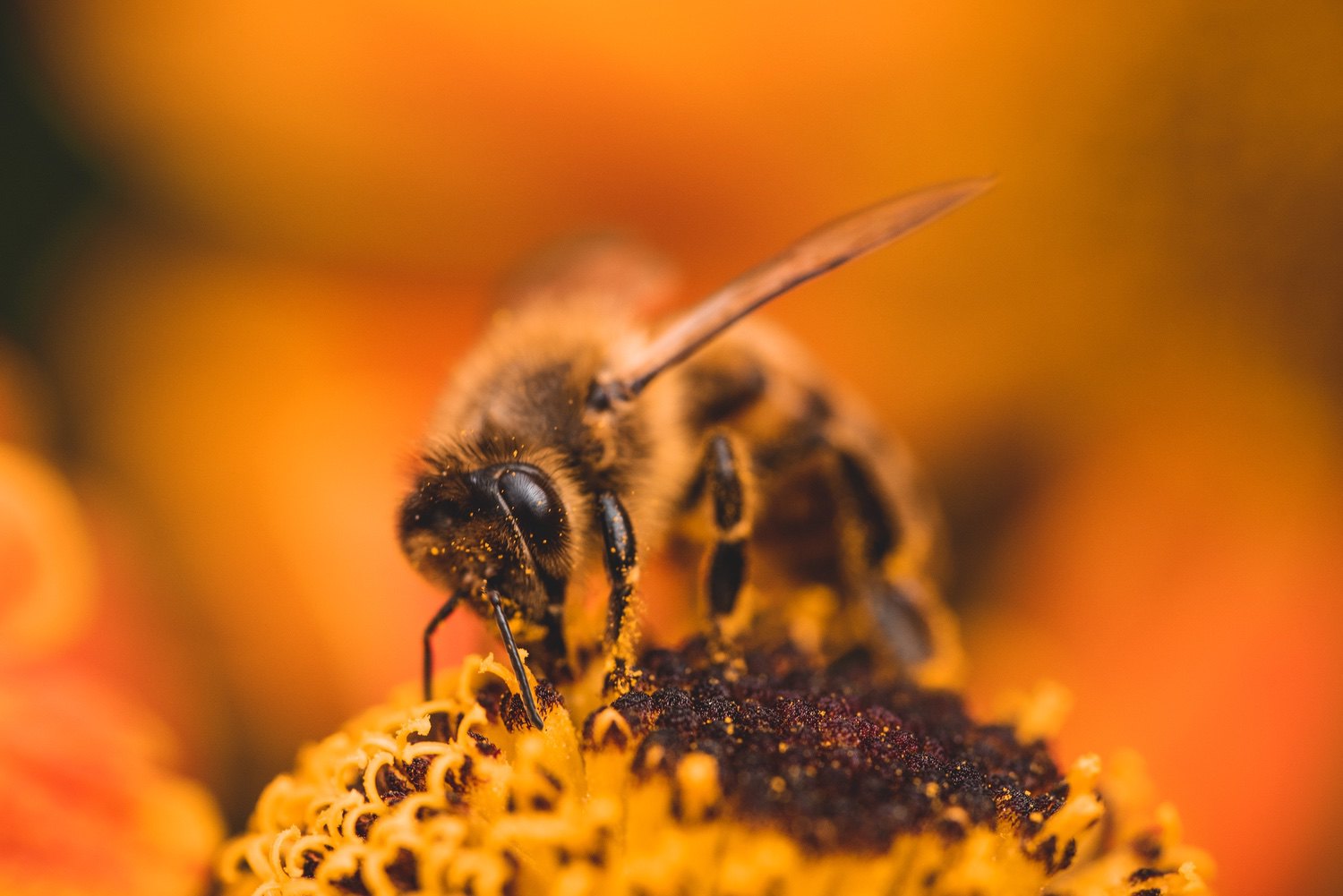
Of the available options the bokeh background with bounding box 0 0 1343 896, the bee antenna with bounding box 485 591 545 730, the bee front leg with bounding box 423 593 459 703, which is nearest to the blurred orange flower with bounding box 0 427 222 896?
the bokeh background with bounding box 0 0 1343 896

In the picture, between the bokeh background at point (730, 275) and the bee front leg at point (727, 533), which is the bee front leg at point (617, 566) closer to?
the bee front leg at point (727, 533)

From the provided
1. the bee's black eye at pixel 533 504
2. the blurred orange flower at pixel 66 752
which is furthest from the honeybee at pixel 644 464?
the blurred orange flower at pixel 66 752

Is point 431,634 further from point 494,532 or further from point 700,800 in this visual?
point 700,800

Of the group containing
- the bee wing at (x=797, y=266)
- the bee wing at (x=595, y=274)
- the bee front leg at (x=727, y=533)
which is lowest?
the bee front leg at (x=727, y=533)

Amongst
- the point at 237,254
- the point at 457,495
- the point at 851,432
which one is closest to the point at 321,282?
the point at 237,254

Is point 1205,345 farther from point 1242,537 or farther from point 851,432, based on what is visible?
point 851,432

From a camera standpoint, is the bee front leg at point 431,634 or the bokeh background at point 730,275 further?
the bokeh background at point 730,275

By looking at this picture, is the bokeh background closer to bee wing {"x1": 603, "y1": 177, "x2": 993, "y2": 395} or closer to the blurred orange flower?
the blurred orange flower

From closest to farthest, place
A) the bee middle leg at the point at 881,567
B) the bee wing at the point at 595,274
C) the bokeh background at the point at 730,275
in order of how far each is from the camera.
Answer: the bee middle leg at the point at 881,567
the bee wing at the point at 595,274
the bokeh background at the point at 730,275
